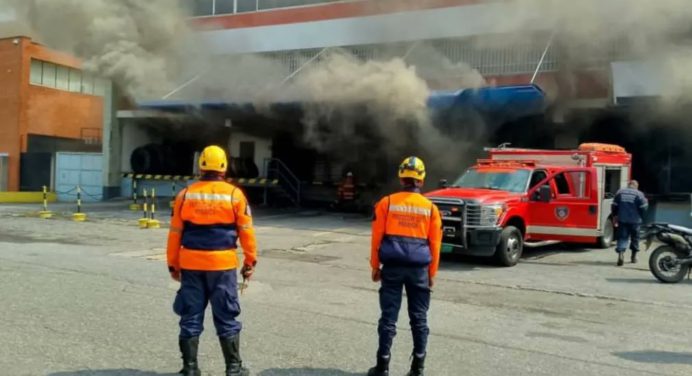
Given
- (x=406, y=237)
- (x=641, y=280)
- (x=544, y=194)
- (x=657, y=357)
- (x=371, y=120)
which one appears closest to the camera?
(x=406, y=237)

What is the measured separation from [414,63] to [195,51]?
951 cm

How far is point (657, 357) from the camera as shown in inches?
222

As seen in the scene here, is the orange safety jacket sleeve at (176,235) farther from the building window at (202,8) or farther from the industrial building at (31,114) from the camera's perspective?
the industrial building at (31,114)

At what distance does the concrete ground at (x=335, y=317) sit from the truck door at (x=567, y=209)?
1.75 ft

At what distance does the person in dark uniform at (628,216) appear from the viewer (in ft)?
38.4

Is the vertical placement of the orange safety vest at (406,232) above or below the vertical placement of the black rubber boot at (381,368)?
above

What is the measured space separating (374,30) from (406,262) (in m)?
18.3

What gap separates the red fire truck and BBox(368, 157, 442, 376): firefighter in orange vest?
644cm

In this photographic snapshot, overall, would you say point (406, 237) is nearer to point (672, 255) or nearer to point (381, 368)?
point (381, 368)

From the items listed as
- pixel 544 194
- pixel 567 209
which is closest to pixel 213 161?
pixel 544 194

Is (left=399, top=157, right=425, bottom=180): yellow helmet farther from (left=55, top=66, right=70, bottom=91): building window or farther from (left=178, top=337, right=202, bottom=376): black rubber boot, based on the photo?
(left=55, top=66, right=70, bottom=91): building window

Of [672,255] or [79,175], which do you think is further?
[79,175]

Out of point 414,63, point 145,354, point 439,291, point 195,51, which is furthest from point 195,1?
point 145,354

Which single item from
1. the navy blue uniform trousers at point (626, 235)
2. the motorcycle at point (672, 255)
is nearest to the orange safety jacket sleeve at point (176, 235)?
the motorcycle at point (672, 255)
